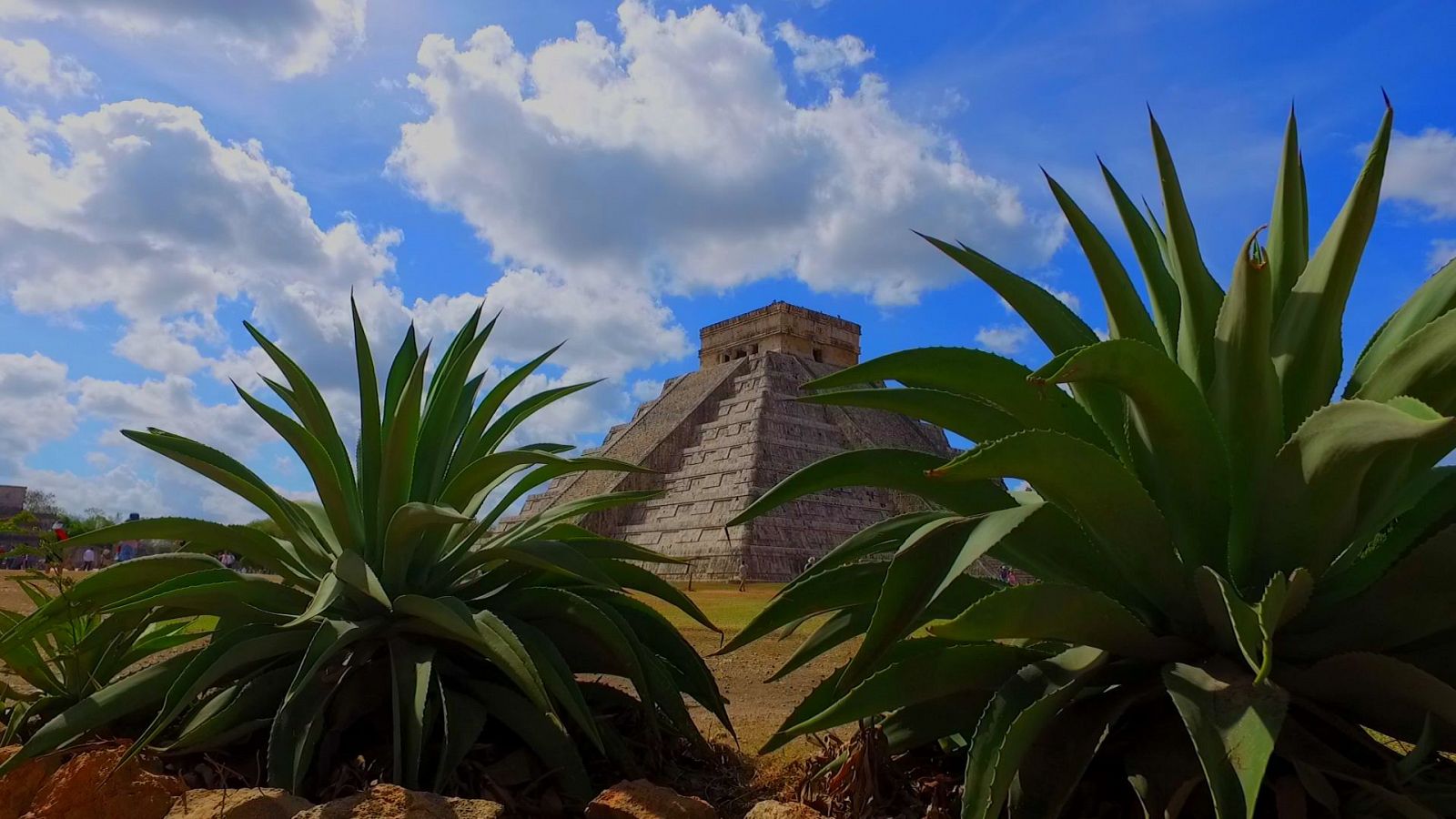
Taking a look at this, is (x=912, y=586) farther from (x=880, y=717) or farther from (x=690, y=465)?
(x=690, y=465)

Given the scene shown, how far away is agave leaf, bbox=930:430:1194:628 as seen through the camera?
1856 millimetres

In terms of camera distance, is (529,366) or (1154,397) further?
(529,366)

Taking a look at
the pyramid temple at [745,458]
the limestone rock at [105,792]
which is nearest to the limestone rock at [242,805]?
the limestone rock at [105,792]

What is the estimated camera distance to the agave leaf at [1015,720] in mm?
1952

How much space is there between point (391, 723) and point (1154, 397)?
2.50 metres

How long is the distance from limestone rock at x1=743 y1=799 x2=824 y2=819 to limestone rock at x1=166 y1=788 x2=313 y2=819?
1.21 metres

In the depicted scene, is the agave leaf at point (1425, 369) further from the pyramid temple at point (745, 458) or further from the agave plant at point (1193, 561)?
the pyramid temple at point (745, 458)

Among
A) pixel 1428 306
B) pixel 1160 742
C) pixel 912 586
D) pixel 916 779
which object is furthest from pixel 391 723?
pixel 1428 306

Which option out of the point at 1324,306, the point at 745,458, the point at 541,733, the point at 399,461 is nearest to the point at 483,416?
the point at 399,461

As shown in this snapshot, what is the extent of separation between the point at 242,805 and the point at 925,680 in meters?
1.80

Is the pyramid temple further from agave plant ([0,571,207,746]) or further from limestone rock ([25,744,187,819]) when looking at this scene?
limestone rock ([25,744,187,819])

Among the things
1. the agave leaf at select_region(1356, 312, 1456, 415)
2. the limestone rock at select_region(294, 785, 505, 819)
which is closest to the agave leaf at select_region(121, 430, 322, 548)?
the limestone rock at select_region(294, 785, 505, 819)

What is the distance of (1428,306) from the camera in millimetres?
2371

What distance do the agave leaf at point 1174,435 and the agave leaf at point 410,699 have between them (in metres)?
2.01
